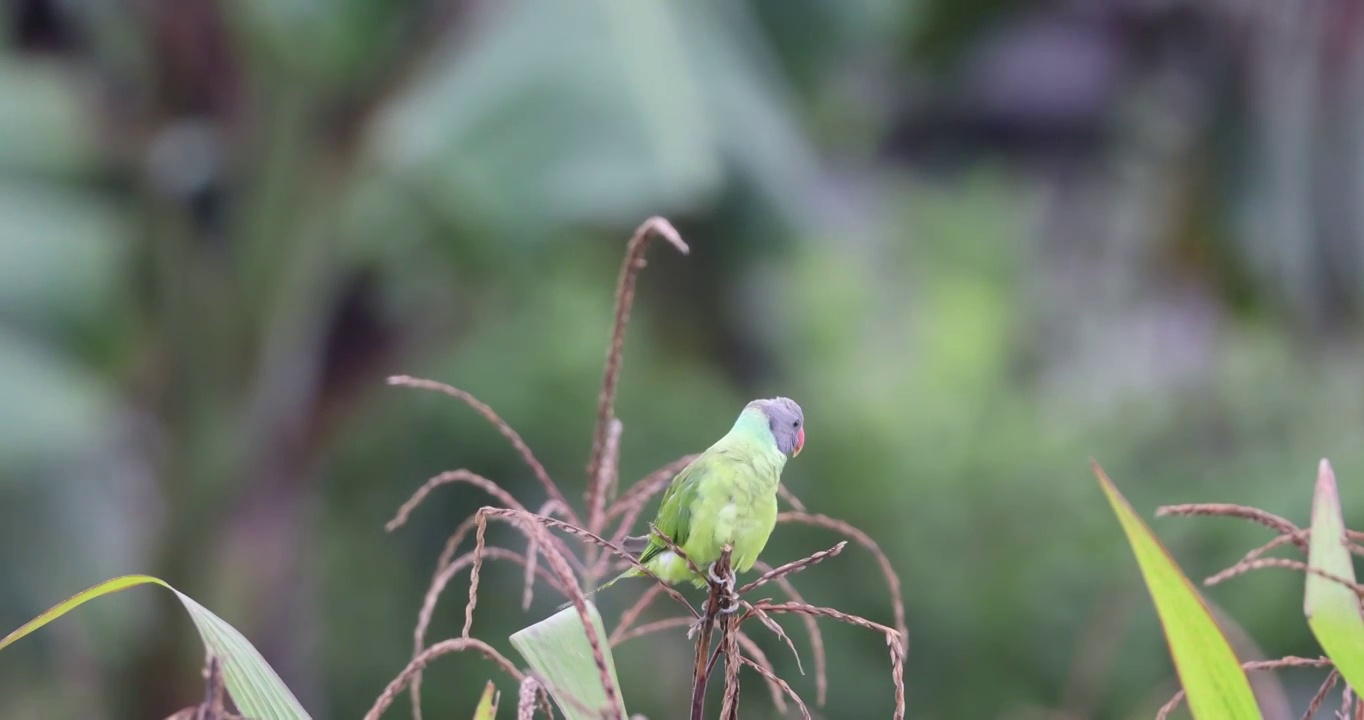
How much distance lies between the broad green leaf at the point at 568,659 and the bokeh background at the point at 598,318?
97.3 inches

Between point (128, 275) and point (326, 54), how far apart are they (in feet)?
3.81

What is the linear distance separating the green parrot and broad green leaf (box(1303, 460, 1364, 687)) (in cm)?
39

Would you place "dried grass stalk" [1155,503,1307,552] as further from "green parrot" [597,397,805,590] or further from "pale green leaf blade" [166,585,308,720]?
"pale green leaf blade" [166,585,308,720]

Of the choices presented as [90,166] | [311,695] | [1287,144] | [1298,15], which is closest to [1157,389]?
[1287,144]

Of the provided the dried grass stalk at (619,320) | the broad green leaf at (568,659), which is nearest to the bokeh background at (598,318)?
the dried grass stalk at (619,320)

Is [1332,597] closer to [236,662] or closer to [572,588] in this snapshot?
[572,588]

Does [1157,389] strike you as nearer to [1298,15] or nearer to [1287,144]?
[1287,144]

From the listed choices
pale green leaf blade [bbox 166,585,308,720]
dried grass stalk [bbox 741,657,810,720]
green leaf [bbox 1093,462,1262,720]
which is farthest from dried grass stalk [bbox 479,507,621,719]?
green leaf [bbox 1093,462,1262,720]

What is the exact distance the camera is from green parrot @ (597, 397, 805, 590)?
1.07 metres

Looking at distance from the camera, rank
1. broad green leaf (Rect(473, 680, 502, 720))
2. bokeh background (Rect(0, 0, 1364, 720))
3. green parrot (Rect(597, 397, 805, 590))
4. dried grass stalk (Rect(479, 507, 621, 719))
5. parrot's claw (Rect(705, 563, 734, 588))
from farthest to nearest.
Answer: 1. bokeh background (Rect(0, 0, 1364, 720))
2. green parrot (Rect(597, 397, 805, 590))
3. parrot's claw (Rect(705, 563, 734, 588))
4. broad green leaf (Rect(473, 680, 502, 720))
5. dried grass stalk (Rect(479, 507, 621, 719))

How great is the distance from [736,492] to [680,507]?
0.25ft

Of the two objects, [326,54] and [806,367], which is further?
[806,367]

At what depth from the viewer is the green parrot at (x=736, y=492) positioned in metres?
1.07

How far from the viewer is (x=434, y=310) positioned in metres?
4.90
